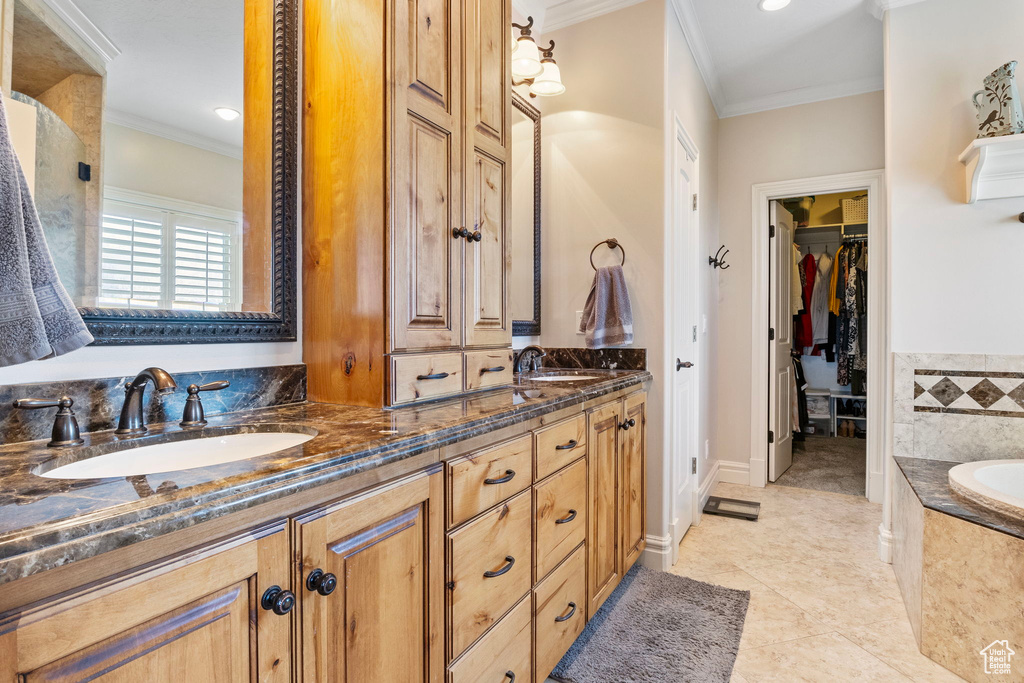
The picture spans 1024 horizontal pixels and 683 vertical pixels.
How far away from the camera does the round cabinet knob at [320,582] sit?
2.58 feet

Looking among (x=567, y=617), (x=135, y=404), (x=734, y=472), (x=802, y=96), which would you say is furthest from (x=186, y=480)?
(x=802, y=96)

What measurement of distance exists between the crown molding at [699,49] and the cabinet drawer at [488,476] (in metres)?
2.32

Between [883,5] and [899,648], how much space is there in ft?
8.97

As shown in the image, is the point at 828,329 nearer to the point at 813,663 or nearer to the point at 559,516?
the point at 813,663

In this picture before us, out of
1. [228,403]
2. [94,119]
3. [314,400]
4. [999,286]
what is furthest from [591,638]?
[999,286]

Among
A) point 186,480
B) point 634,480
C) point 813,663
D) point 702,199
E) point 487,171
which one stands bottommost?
point 813,663

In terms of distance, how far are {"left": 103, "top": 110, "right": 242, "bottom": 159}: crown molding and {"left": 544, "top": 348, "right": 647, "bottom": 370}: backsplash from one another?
1.70m

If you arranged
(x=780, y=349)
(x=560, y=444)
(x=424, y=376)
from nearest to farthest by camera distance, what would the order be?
(x=424, y=376)
(x=560, y=444)
(x=780, y=349)

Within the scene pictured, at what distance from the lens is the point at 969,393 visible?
231 centimetres

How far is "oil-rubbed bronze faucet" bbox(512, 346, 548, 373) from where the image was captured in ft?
7.81

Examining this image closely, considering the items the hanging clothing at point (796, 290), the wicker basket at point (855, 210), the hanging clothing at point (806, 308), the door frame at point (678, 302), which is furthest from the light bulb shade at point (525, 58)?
the wicker basket at point (855, 210)

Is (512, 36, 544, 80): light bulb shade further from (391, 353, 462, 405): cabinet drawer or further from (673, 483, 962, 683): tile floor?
(673, 483, 962, 683): tile floor

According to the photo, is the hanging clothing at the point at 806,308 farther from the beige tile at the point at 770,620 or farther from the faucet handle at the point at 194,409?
the faucet handle at the point at 194,409

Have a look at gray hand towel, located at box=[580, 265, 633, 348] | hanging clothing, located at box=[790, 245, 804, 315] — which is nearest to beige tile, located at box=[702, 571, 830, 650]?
gray hand towel, located at box=[580, 265, 633, 348]
